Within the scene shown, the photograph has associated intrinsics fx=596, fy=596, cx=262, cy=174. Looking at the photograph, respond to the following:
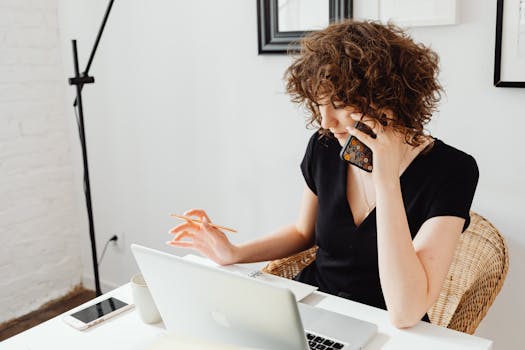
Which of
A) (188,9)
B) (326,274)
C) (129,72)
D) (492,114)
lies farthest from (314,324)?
(129,72)

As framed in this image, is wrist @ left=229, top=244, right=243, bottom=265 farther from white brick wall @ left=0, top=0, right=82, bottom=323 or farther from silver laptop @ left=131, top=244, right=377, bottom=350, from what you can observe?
white brick wall @ left=0, top=0, right=82, bottom=323

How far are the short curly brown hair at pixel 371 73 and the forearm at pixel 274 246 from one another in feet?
1.36

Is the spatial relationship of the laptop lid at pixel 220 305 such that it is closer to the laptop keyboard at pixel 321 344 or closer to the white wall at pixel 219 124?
the laptop keyboard at pixel 321 344

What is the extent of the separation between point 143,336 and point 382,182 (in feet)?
1.79

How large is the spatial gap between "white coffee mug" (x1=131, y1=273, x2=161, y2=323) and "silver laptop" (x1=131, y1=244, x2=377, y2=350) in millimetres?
86

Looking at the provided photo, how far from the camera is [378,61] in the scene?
1200mm

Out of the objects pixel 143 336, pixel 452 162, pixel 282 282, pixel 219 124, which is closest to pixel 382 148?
pixel 452 162

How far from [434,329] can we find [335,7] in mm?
1082

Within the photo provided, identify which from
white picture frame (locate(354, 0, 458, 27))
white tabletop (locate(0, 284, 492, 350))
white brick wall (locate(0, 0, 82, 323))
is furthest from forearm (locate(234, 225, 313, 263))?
white brick wall (locate(0, 0, 82, 323))

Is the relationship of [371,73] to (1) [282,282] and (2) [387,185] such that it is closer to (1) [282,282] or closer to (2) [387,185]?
(2) [387,185]

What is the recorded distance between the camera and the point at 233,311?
0.94 metres

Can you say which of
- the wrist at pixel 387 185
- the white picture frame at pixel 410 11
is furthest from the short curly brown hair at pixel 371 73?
the white picture frame at pixel 410 11

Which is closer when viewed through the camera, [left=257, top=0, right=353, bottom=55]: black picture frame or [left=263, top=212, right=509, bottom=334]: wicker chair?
[left=263, top=212, right=509, bottom=334]: wicker chair

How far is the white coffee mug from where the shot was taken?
1.14 m
